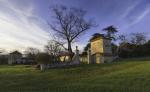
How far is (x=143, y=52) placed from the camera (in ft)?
229

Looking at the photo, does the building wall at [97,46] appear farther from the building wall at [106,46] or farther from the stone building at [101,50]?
the building wall at [106,46]

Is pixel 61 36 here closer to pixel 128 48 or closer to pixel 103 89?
pixel 128 48

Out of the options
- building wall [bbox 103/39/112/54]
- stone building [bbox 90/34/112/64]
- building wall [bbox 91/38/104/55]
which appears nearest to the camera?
stone building [bbox 90/34/112/64]

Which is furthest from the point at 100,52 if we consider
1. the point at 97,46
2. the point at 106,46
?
the point at 97,46

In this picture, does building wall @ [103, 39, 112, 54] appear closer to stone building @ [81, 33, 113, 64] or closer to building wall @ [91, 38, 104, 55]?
stone building @ [81, 33, 113, 64]

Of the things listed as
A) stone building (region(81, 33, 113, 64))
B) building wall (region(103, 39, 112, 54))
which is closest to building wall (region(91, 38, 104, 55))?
stone building (region(81, 33, 113, 64))

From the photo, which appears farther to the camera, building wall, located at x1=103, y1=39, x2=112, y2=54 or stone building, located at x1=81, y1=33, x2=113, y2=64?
building wall, located at x1=103, y1=39, x2=112, y2=54

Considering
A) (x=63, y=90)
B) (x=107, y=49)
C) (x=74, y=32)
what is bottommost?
(x=63, y=90)

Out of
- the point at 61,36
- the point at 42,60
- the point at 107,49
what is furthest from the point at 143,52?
the point at 42,60

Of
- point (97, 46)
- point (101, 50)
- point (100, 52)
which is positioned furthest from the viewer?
point (97, 46)

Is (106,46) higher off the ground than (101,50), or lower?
higher

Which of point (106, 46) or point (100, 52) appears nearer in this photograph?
point (100, 52)

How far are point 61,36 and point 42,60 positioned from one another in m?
12.2

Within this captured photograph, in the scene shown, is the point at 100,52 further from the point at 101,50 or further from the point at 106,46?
the point at 106,46
